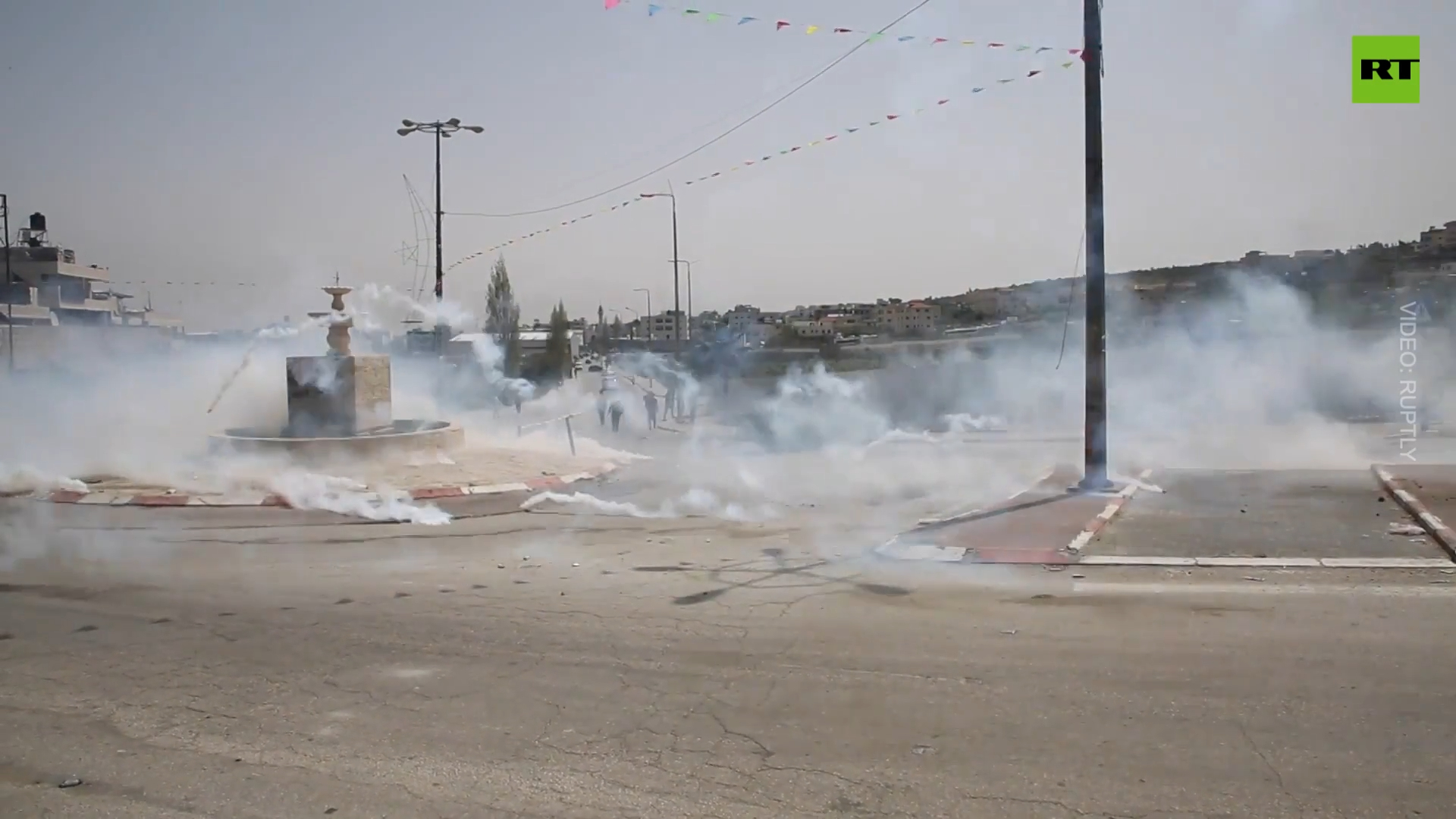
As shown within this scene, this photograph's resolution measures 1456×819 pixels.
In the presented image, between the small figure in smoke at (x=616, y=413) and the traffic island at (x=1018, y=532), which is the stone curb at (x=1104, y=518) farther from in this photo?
the small figure in smoke at (x=616, y=413)

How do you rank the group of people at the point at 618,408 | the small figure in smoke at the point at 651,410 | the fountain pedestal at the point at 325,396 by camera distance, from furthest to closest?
1. the small figure in smoke at the point at 651,410
2. the group of people at the point at 618,408
3. the fountain pedestal at the point at 325,396

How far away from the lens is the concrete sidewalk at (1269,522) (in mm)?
9312

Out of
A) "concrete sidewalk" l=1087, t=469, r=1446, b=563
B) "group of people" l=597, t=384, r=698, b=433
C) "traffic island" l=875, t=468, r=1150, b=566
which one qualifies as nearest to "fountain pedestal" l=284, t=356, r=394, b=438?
"group of people" l=597, t=384, r=698, b=433

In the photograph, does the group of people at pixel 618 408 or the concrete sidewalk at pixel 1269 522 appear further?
the group of people at pixel 618 408

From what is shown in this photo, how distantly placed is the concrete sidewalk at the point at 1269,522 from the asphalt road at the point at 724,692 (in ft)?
3.30

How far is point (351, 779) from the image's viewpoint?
14.2 ft

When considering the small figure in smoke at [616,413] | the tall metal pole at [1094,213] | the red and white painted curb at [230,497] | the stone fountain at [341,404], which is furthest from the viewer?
the small figure in smoke at [616,413]

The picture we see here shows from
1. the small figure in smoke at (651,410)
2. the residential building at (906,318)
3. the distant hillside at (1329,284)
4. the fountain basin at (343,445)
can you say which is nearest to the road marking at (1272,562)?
the fountain basin at (343,445)

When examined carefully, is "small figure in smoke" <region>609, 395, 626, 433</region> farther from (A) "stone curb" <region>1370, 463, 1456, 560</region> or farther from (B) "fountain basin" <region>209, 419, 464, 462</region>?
(A) "stone curb" <region>1370, 463, 1456, 560</region>

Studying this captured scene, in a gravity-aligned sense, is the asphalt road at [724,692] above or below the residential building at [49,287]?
below

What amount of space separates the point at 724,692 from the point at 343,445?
12336 mm

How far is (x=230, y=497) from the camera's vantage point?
46.1 feet

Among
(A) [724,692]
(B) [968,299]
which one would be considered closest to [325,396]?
(A) [724,692]

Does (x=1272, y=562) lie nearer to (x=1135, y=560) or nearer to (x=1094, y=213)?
(x=1135, y=560)
